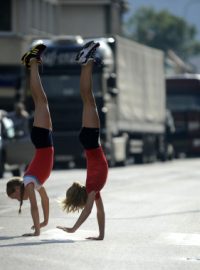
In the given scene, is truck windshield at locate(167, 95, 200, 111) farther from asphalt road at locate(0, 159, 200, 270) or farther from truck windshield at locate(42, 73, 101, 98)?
asphalt road at locate(0, 159, 200, 270)

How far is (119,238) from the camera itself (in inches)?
543

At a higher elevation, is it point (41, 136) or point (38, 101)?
point (38, 101)

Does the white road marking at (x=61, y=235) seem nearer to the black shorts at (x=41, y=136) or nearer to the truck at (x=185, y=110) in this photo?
the black shorts at (x=41, y=136)

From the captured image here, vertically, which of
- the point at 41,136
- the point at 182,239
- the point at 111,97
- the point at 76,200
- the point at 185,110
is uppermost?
the point at 41,136

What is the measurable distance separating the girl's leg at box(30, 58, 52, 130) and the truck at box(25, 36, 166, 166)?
2105 centimetres

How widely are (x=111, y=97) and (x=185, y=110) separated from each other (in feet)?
54.3

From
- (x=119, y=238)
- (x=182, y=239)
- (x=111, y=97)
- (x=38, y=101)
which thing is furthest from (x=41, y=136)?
(x=111, y=97)

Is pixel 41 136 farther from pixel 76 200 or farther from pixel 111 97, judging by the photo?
pixel 111 97

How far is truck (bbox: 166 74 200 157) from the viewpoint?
5494 cm

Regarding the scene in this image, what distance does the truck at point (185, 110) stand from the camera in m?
54.9

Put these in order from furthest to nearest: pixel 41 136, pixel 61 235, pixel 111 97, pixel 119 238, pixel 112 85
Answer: pixel 111 97, pixel 112 85, pixel 61 235, pixel 119 238, pixel 41 136

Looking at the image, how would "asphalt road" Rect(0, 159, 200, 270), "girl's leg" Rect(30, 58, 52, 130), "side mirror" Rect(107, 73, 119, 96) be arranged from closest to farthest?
"asphalt road" Rect(0, 159, 200, 270) < "girl's leg" Rect(30, 58, 52, 130) < "side mirror" Rect(107, 73, 119, 96)

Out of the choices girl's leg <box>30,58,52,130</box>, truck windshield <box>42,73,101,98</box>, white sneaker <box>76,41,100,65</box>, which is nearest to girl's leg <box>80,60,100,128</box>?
white sneaker <box>76,41,100,65</box>

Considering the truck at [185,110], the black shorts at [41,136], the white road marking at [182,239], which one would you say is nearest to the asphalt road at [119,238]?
the white road marking at [182,239]
